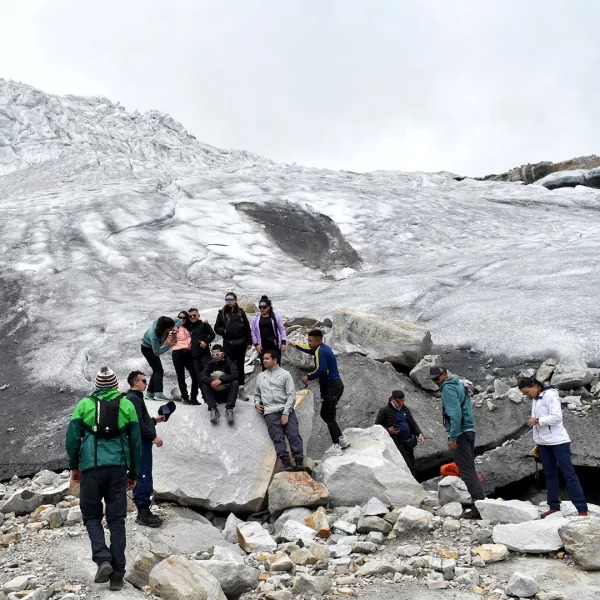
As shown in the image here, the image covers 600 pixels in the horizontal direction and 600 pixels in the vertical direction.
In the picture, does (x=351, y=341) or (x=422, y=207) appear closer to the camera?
(x=351, y=341)

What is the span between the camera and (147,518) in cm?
681

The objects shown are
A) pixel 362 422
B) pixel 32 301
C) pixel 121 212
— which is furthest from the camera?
pixel 121 212

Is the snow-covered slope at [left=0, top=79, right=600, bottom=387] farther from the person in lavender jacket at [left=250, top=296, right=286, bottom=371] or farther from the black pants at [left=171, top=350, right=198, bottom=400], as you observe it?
the person in lavender jacket at [left=250, top=296, right=286, bottom=371]

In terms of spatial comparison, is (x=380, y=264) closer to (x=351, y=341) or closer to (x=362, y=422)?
(x=351, y=341)

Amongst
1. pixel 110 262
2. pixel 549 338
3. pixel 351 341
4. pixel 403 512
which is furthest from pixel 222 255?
pixel 403 512

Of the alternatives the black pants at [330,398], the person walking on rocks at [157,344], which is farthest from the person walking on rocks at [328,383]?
the person walking on rocks at [157,344]

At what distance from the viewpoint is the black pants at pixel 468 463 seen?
23.5ft

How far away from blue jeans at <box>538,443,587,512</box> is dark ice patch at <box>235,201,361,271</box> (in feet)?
43.4

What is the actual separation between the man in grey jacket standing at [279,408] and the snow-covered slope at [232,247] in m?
5.55

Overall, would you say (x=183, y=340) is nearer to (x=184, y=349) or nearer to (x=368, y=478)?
(x=184, y=349)

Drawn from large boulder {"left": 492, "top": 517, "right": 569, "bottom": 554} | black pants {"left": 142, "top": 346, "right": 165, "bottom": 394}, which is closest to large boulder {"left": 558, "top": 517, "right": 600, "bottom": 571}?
large boulder {"left": 492, "top": 517, "right": 569, "bottom": 554}

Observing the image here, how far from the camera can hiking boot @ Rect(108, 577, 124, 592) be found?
16.3ft

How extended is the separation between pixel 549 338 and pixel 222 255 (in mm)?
10504

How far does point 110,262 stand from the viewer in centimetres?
1833
